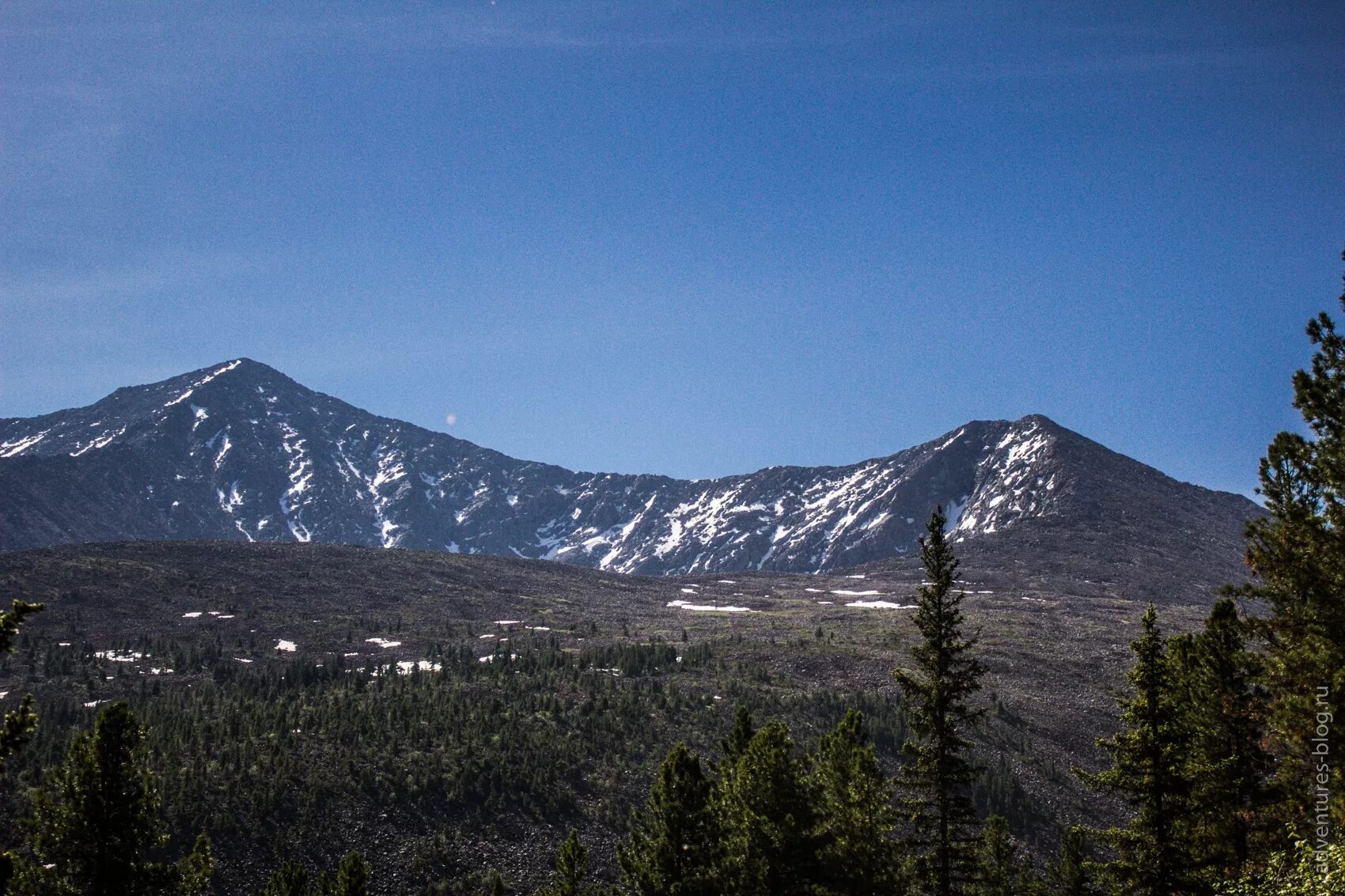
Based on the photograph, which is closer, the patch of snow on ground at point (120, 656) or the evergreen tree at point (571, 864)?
the evergreen tree at point (571, 864)

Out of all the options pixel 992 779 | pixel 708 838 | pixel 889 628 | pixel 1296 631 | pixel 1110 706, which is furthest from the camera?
pixel 889 628

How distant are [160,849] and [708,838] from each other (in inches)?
1918

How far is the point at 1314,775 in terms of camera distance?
19516 mm

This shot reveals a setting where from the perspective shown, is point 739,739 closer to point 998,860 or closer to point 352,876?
point 352,876

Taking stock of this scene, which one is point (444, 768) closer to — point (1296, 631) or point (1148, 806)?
point (1148, 806)

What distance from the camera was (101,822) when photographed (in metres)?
23.1

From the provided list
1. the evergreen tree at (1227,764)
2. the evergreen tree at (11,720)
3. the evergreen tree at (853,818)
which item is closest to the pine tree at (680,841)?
the evergreen tree at (853,818)

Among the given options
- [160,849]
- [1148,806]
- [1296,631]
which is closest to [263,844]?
[160,849]

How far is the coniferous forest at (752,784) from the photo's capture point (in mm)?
21578

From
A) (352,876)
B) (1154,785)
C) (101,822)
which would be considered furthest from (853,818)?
(101,822)

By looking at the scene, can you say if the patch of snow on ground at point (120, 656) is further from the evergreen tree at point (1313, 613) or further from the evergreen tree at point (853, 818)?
the evergreen tree at point (1313, 613)

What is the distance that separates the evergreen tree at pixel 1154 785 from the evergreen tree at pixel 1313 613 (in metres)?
2.41

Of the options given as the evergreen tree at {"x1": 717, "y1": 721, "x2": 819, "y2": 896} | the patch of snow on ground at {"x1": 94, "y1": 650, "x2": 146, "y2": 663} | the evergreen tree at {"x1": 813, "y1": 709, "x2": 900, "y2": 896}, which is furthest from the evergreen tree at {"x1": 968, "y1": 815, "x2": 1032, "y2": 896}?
the patch of snow on ground at {"x1": 94, "y1": 650, "x2": 146, "y2": 663}

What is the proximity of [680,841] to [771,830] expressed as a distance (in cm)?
304
